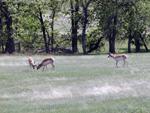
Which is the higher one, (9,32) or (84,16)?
(84,16)

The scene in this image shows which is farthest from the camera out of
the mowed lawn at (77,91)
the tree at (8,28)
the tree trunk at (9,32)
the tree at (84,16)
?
the tree at (84,16)

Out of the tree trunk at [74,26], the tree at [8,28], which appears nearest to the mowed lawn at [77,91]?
the tree at [8,28]

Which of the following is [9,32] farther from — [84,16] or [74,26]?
[84,16]

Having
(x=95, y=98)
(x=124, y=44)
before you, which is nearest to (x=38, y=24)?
(x=124, y=44)

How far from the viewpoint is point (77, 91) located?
2294cm

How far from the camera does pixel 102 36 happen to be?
7050 cm

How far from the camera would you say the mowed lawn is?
17922mm

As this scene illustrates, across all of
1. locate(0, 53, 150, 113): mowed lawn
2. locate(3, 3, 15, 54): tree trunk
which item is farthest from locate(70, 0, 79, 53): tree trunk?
locate(0, 53, 150, 113): mowed lawn

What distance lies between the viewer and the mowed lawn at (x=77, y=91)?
17.9 m

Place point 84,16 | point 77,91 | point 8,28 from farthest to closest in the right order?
point 84,16, point 8,28, point 77,91

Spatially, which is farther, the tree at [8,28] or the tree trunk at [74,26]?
the tree trunk at [74,26]

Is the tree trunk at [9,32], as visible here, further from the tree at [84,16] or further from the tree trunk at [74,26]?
the tree at [84,16]

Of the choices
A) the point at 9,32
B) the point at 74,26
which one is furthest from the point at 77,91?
the point at 74,26

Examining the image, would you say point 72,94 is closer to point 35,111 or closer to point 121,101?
point 121,101
